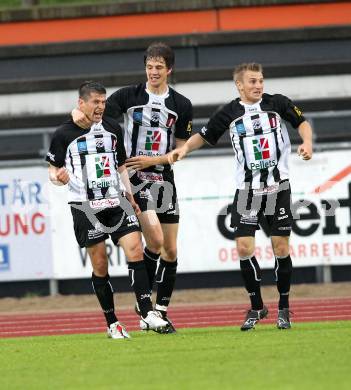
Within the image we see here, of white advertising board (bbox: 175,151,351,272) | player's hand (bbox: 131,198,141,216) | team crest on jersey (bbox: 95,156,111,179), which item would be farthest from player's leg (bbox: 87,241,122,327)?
white advertising board (bbox: 175,151,351,272)

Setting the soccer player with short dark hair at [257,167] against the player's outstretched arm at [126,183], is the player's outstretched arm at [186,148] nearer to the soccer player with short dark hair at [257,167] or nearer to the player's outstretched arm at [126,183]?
the soccer player with short dark hair at [257,167]

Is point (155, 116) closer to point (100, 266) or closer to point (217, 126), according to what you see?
point (217, 126)

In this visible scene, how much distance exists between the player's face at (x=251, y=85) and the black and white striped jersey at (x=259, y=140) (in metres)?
0.10

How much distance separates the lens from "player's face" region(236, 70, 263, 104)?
1096cm

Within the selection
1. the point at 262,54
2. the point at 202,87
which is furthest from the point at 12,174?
the point at 262,54

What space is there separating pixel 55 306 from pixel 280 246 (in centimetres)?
572

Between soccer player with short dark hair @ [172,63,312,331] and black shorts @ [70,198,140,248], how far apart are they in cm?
92

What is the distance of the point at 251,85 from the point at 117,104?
127cm

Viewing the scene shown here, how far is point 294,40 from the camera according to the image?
22.5 metres

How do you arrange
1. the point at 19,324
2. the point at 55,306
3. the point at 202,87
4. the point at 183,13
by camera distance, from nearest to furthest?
the point at 19,324
the point at 55,306
the point at 202,87
the point at 183,13

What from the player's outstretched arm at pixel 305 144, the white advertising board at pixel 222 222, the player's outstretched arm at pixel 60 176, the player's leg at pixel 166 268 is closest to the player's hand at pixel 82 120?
the player's outstretched arm at pixel 60 176

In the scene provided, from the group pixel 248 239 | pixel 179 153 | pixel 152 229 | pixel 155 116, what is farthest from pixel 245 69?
pixel 152 229

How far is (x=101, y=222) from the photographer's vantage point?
10734 millimetres

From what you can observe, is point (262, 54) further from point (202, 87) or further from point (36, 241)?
point (36, 241)
